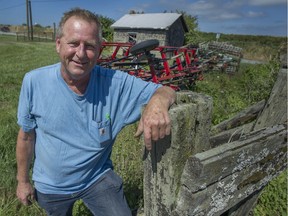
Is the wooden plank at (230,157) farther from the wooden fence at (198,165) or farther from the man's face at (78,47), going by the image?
the man's face at (78,47)

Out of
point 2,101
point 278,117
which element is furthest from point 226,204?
point 2,101

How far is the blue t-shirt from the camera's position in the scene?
6.22ft

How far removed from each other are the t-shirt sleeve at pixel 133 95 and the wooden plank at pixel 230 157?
0.76 m

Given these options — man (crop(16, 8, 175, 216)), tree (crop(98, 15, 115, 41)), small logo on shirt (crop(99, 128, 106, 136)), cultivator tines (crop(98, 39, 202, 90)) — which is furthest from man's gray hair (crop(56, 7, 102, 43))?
tree (crop(98, 15, 115, 41))

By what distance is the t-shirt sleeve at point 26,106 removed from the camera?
6.20 feet

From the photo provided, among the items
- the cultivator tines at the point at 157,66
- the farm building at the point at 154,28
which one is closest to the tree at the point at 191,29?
the farm building at the point at 154,28

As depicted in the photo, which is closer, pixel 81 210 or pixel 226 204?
pixel 226 204

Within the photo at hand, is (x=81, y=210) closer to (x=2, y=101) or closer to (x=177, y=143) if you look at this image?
(x=177, y=143)

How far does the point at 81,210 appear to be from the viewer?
279 centimetres

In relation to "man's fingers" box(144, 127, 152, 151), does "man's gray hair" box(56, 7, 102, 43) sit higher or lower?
higher

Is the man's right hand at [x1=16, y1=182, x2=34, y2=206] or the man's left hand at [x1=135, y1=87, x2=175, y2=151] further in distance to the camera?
the man's right hand at [x1=16, y1=182, x2=34, y2=206]

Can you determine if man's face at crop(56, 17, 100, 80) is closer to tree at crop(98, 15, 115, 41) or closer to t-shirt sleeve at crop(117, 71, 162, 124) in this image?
t-shirt sleeve at crop(117, 71, 162, 124)

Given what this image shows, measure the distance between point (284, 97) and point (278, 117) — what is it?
0.47 ft

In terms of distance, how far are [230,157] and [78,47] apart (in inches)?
45.6
